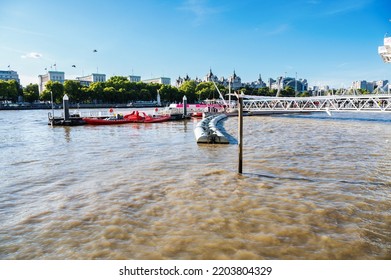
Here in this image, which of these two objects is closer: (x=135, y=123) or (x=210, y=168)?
(x=210, y=168)

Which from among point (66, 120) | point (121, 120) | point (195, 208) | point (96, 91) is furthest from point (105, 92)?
point (195, 208)

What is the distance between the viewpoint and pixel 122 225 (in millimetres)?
8312

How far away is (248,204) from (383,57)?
52232 millimetres

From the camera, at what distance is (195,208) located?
9508 millimetres

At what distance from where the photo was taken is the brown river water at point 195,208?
278 inches

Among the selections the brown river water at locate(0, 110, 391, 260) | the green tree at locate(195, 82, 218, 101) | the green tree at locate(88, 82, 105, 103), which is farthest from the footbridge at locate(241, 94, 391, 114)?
the green tree at locate(88, 82, 105, 103)

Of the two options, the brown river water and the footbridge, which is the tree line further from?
the brown river water

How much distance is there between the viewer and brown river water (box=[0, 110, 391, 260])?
706 centimetres

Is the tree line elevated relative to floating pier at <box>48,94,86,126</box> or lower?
elevated

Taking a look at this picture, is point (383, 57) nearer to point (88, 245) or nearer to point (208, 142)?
point (208, 142)

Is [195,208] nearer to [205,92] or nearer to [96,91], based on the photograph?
[96,91]

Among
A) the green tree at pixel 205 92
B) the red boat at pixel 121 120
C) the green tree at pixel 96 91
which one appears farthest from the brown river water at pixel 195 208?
the green tree at pixel 205 92
